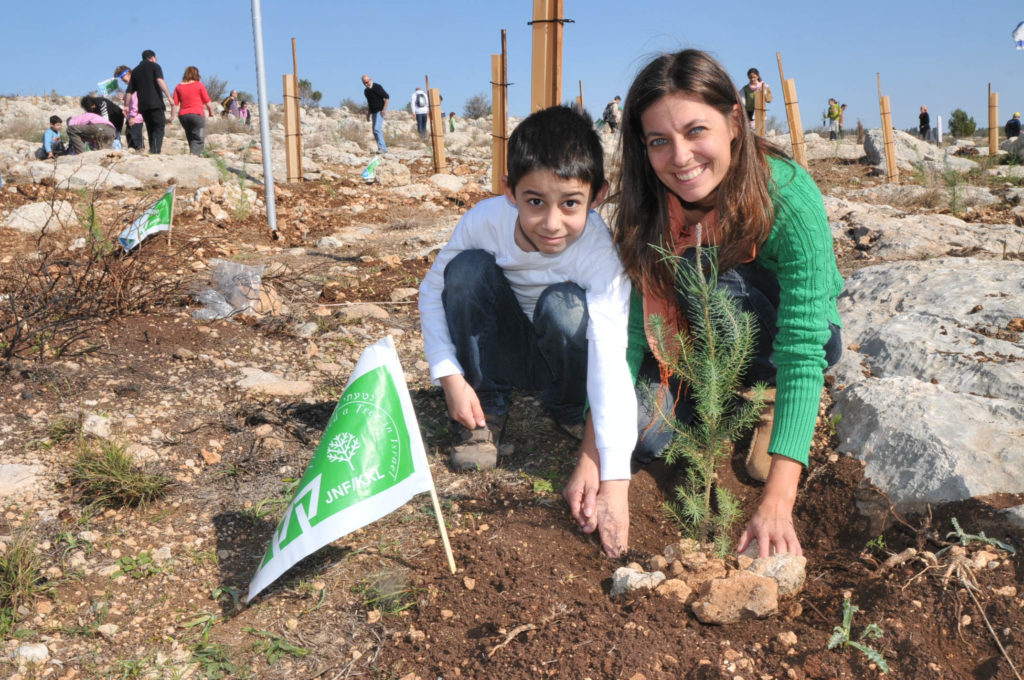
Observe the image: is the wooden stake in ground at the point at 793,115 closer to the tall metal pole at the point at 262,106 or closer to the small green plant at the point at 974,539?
the tall metal pole at the point at 262,106

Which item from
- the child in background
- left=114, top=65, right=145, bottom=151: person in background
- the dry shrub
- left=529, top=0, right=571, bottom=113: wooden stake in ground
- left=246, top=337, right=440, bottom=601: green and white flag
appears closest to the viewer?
left=246, top=337, right=440, bottom=601: green and white flag

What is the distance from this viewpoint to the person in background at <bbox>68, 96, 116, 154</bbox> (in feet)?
37.0

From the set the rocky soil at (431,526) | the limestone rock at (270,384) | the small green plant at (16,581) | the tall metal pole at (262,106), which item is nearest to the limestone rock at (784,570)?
the rocky soil at (431,526)

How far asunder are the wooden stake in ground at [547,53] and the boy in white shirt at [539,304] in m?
0.89

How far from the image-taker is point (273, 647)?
182cm

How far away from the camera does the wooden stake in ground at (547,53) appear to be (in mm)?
3184

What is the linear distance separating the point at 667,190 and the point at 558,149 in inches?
14.0

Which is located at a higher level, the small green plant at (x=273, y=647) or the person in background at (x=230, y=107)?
the person in background at (x=230, y=107)

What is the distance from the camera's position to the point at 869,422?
243cm

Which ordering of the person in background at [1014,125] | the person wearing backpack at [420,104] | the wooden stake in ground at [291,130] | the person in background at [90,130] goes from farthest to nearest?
the person in background at [1014,125]
the person wearing backpack at [420,104]
the person in background at [90,130]
the wooden stake in ground at [291,130]

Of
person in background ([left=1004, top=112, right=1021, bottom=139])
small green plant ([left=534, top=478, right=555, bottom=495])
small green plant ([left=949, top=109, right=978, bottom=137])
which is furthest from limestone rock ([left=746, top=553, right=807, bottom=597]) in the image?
small green plant ([left=949, top=109, right=978, bottom=137])

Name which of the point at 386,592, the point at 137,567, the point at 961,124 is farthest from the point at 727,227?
the point at 961,124

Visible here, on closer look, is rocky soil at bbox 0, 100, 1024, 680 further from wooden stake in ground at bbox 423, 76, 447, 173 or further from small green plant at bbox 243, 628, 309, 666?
wooden stake in ground at bbox 423, 76, 447, 173

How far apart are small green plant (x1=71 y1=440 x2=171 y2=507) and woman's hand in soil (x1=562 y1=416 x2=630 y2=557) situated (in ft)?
4.18
